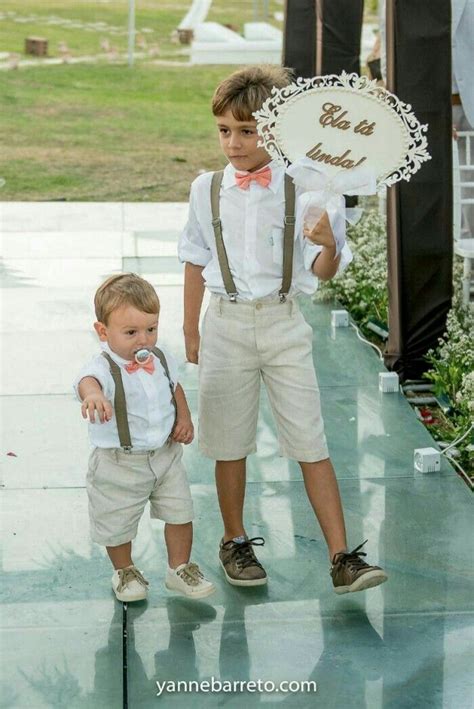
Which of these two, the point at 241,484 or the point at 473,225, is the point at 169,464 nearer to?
the point at 241,484

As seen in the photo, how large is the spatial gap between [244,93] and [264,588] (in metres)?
1.56

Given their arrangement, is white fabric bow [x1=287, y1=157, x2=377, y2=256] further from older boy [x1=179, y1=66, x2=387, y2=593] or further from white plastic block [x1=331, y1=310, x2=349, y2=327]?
white plastic block [x1=331, y1=310, x2=349, y2=327]

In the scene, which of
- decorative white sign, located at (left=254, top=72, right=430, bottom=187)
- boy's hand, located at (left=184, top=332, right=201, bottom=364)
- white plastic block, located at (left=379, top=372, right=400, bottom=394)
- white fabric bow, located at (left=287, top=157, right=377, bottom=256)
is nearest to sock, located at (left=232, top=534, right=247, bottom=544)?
boy's hand, located at (left=184, top=332, right=201, bottom=364)

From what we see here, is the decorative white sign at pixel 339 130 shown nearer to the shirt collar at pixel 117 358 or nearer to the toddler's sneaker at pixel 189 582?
the shirt collar at pixel 117 358

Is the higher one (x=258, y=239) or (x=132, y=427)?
(x=258, y=239)

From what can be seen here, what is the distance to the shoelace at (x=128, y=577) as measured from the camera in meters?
3.98

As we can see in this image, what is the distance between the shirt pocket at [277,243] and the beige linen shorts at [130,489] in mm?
648

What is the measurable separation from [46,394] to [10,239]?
431cm

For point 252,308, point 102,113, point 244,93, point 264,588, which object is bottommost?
point 264,588

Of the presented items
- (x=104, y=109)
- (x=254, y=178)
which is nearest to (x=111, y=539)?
(x=254, y=178)

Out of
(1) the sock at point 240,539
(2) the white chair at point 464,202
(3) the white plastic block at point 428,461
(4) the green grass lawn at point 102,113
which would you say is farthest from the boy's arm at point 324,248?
(4) the green grass lawn at point 102,113

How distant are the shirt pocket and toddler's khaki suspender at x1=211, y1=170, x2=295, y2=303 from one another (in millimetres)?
14

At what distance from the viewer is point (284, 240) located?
12.7 feet

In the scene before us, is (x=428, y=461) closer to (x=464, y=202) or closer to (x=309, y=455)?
(x=309, y=455)
